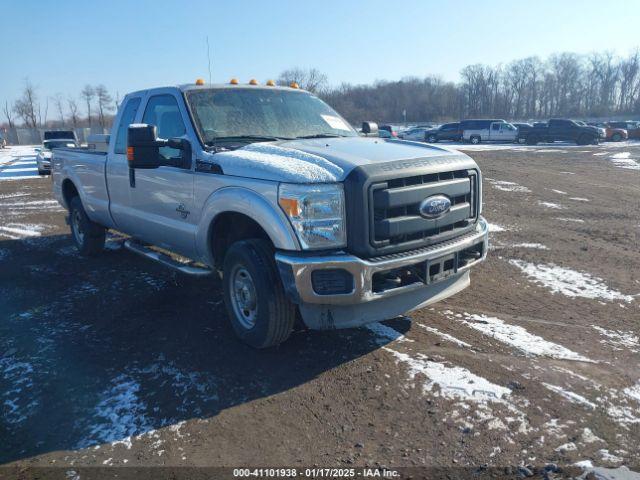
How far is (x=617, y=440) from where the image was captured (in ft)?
9.93

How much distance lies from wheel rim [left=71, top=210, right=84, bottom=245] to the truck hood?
13.6ft

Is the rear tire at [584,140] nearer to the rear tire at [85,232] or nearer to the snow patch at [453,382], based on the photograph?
the rear tire at [85,232]

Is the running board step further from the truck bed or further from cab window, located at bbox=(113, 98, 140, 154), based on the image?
cab window, located at bbox=(113, 98, 140, 154)

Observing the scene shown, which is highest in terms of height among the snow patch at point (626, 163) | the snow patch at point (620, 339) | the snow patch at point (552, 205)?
the snow patch at point (552, 205)

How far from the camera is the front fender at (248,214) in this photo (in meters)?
3.62

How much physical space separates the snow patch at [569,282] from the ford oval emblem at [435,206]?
2335mm

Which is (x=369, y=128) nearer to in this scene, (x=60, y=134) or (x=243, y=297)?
(x=243, y=297)

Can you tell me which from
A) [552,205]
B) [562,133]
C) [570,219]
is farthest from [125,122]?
[562,133]

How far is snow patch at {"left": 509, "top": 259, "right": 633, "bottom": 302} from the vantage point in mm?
5430

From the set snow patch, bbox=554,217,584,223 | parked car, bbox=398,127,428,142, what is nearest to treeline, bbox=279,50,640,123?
parked car, bbox=398,127,428,142

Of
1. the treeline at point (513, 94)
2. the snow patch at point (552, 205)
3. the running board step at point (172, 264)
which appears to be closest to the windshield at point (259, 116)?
the running board step at point (172, 264)

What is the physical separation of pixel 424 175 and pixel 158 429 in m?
2.54

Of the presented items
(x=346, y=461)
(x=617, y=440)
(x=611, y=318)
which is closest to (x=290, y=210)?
(x=346, y=461)

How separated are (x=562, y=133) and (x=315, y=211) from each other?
38.9m
